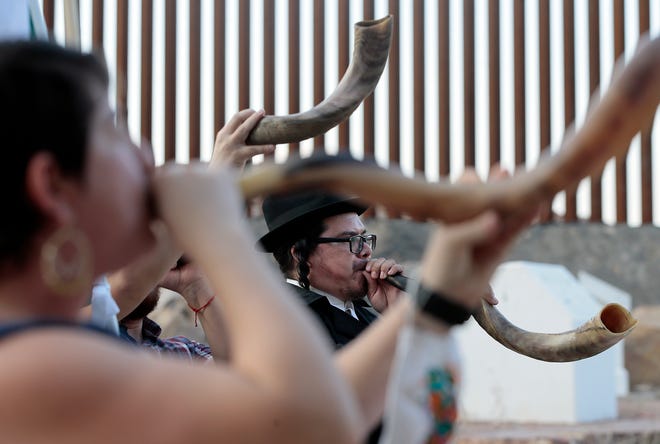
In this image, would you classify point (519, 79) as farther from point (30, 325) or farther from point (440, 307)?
point (30, 325)

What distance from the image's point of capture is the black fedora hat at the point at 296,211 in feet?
10.3

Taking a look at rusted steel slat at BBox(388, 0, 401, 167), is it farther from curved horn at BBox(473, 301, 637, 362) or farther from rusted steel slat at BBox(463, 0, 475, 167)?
curved horn at BBox(473, 301, 637, 362)

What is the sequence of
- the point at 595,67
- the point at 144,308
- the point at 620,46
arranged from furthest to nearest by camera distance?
the point at 620,46
the point at 595,67
the point at 144,308

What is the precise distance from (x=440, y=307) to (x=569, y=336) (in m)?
1.33

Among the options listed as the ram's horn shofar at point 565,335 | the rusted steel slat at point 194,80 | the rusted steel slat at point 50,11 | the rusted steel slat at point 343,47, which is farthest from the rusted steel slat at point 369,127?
the ram's horn shofar at point 565,335

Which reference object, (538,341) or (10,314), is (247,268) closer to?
(10,314)

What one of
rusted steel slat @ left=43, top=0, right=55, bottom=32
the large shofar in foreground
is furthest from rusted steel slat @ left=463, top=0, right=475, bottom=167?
the large shofar in foreground

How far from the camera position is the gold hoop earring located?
0.97 meters

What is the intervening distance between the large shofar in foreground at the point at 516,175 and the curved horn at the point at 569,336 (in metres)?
1.03

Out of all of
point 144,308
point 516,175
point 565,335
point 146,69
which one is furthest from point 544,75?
point 516,175

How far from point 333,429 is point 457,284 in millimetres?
218

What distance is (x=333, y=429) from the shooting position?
0.91 metres

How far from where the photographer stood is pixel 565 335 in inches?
91.4

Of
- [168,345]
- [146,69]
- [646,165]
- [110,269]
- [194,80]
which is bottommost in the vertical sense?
[646,165]
